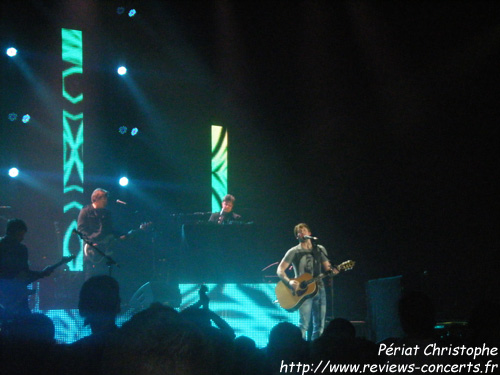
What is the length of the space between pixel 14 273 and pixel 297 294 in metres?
3.56

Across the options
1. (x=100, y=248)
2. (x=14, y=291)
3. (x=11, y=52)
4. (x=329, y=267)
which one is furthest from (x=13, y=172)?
(x=329, y=267)

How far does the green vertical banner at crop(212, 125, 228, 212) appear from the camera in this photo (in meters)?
11.1

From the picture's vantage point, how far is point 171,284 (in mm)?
7934

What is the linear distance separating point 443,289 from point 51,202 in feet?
22.2

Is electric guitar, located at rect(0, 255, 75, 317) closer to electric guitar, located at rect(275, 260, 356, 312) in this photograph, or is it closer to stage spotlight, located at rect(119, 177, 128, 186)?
electric guitar, located at rect(275, 260, 356, 312)

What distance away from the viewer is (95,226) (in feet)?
28.8

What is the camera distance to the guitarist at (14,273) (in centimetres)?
638

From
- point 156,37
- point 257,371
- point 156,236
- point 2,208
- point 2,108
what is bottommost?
point 257,371

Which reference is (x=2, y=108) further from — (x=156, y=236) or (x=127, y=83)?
(x=156, y=236)

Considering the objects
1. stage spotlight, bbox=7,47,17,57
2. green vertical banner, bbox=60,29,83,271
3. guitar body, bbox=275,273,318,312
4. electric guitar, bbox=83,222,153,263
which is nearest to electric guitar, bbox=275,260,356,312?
guitar body, bbox=275,273,318,312

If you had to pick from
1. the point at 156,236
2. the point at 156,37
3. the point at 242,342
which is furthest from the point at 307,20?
the point at 242,342

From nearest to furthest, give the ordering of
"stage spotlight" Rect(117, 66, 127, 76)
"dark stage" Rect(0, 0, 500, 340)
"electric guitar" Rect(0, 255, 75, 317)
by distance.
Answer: "electric guitar" Rect(0, 255, 75, 317) → "dark stage" Rect(0, 0, 500, 340) → "stage spotlight" Rect(117, 66, 127, 76)

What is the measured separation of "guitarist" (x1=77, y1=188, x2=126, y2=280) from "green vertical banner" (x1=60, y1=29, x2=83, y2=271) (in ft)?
3.29

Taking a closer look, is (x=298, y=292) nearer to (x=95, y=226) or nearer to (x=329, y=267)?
(x=329, y=267)
